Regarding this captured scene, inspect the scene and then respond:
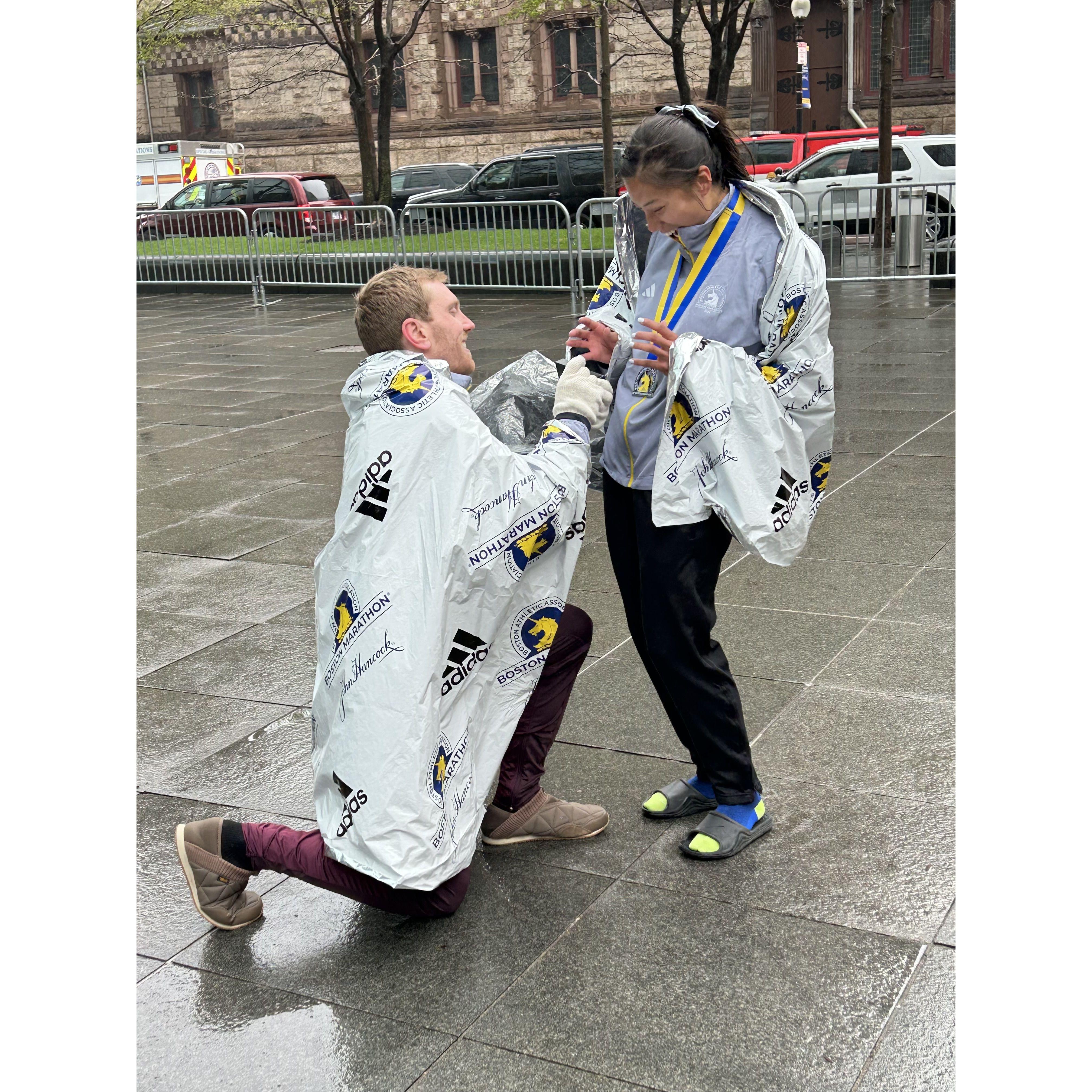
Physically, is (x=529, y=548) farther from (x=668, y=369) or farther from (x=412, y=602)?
(x=668, y=369)

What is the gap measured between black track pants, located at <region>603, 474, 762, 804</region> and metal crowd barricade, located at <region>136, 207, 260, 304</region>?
16032 mm

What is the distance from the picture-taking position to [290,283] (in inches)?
756

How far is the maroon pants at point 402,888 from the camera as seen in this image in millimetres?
3088

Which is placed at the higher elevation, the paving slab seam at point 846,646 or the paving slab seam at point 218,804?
the paving slab seam at point 846,646

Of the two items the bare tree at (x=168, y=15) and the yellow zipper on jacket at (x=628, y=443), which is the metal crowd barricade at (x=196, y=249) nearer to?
the bare tree at (x=168, y=15)

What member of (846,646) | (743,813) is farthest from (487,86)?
(743,813)

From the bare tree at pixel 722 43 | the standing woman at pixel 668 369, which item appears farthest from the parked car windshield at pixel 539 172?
the standing woman at pixel 668 369

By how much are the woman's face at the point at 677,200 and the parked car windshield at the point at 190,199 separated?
22145mm

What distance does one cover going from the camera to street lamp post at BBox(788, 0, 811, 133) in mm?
30312

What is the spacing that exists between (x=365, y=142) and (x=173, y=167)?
11.7 m

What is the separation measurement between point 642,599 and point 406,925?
100 cm

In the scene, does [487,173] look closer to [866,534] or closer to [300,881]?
[866,534]

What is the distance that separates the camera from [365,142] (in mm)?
23844

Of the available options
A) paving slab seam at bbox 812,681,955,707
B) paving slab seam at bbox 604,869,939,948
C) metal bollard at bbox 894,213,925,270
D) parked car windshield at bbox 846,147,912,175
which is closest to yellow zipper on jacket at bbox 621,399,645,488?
paving slab seam at bbox 604,869,939,948
